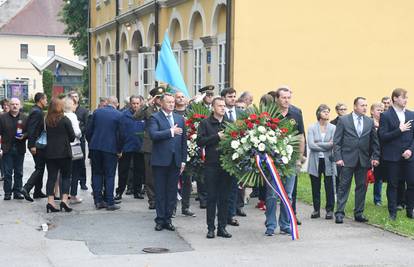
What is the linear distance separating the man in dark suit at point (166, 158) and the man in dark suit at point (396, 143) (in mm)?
3127

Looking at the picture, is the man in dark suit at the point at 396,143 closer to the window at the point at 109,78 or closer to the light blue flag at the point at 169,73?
the light blue flag at the point at 169,73

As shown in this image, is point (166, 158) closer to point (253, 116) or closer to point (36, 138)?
point (253, 116)

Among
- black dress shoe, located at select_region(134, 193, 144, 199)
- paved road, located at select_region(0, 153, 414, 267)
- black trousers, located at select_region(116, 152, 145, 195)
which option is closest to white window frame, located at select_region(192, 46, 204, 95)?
black trousers, located at select_region(116, 152, 145, 195)

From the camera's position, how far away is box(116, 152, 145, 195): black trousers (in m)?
14.7

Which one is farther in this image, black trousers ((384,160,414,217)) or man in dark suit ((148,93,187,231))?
black trousers ((384,160,414,217))

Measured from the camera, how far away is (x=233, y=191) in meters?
11.9

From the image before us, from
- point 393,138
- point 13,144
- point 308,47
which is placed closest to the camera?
point 393,138

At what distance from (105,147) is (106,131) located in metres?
0.26

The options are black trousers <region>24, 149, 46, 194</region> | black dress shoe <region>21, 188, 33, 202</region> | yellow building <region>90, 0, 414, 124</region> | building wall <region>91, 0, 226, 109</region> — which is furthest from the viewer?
building wall <region>91, 0, 226, 109</region>

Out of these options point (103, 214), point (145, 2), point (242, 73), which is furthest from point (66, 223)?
point (145, 2)

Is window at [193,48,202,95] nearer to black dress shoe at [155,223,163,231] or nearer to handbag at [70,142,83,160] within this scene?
handbag at [70,142,83,160]

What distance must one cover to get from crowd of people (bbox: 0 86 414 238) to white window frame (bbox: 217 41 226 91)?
17.2 feet

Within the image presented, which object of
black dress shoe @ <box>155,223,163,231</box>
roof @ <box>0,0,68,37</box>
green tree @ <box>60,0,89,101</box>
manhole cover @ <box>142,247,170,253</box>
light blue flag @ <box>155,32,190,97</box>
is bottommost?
manhole cover @ <box>142,247,170,253</box>

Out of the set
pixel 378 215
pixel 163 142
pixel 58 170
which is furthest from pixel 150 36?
pixel 163 142
